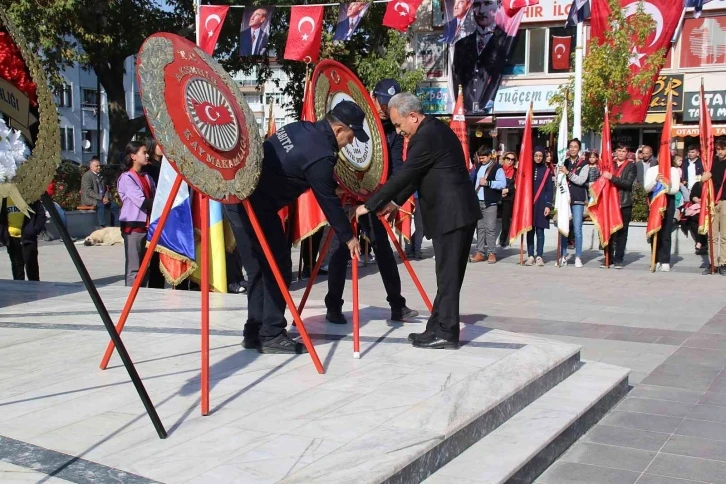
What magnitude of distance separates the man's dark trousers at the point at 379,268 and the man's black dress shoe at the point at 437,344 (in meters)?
1.09

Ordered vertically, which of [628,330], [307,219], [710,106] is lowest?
[628,330]

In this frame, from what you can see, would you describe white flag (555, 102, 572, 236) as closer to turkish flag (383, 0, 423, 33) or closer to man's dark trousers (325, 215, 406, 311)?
turkish flag (383, 0, 423, 33)

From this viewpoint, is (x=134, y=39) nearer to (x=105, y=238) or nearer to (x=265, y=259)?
(x=105, y=238)

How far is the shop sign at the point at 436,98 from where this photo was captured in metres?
31.2

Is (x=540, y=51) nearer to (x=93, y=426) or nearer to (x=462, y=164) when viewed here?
(x=462, y=164)

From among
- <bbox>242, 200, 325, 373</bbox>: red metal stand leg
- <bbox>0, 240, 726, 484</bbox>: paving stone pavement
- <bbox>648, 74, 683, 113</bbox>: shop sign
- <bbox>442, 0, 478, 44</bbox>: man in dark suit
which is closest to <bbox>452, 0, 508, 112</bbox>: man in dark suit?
<bbox>648, 74, 683, 113</bbox>: shop sign

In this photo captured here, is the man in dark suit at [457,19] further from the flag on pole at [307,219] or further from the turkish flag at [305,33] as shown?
the flag on pole at [307,219]

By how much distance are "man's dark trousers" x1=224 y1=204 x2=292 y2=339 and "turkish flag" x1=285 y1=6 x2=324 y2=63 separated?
1346cm

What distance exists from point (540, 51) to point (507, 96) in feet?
6.21

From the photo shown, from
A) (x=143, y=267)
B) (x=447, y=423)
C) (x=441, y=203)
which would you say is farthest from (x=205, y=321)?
→ (x=441, y=203)

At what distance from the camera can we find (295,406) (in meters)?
4.54

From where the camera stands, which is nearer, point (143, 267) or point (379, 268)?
point (143, 267)

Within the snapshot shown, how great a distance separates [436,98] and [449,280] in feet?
85.7

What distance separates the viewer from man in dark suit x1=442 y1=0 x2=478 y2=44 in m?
18.3
